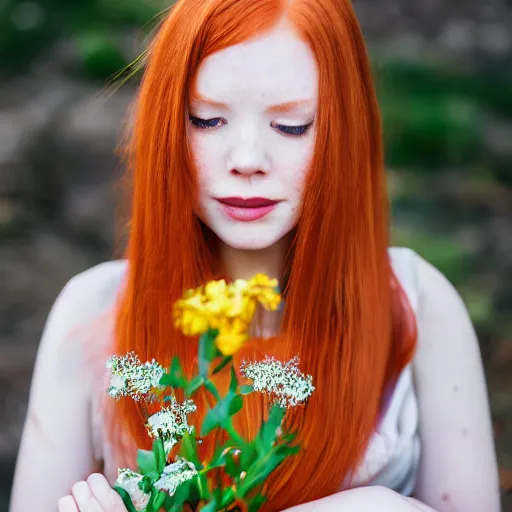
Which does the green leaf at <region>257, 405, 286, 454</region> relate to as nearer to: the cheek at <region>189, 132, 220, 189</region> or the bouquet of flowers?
the bouquet of flowers

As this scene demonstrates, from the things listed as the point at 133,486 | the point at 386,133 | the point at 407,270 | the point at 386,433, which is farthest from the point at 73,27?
the point at 133,486

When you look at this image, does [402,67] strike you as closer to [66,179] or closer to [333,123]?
[66,179]

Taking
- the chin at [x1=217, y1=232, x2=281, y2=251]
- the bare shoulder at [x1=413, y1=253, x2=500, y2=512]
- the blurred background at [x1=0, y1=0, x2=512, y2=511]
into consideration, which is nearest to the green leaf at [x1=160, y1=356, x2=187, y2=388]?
the chin at [x1=217, y1=232, x2=281, y2=251]

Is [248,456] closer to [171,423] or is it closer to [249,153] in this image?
[171,423]

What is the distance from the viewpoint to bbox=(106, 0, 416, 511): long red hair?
3.46 feet

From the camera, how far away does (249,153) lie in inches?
40.8

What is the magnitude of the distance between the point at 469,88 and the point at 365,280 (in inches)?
65.0

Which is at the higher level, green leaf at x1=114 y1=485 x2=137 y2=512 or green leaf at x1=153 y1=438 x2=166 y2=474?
green leaf at x1=153 y1=438 x2=166 y2=474

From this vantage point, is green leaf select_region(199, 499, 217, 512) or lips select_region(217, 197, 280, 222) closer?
green leaf select_region(199, 499, 217, 512)

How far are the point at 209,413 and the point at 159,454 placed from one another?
0.20 feet

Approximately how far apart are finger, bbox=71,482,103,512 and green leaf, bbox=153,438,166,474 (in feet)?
0.40

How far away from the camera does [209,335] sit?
2.89ft

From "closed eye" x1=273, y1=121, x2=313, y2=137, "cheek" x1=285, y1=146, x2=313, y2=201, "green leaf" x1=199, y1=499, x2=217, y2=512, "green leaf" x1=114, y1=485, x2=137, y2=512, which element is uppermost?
"closed eye" x1=273, y1=121, x2=313, y2=137

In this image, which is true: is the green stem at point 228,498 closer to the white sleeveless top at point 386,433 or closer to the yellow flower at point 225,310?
the yellow flower at point 225,310
